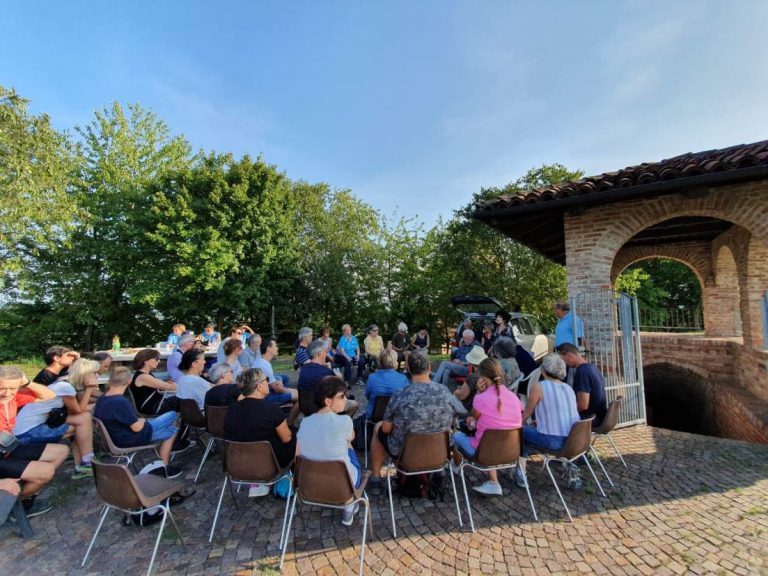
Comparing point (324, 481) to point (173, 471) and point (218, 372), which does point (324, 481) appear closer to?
point (218, 372)

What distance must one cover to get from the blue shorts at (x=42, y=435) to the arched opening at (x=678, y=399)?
1101 centimetres

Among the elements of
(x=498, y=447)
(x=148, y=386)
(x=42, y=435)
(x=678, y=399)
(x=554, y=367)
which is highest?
(x=554, y=367)

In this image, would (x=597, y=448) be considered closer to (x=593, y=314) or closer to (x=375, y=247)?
(x=593, y=314)

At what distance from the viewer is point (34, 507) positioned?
3465mm

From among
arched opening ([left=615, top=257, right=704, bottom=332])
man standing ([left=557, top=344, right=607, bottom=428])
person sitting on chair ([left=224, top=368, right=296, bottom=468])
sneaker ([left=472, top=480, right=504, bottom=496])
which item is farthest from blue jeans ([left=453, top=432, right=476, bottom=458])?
arched opening ([left=615, top=257, right=704, bottom=332])

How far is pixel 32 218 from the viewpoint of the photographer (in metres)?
14.4

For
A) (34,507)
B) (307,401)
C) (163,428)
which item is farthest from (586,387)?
(34,507)

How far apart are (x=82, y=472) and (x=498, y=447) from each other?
4.76m

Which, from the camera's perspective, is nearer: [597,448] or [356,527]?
[356,527]

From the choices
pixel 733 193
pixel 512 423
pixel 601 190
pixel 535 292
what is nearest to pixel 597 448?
pixel 512 423

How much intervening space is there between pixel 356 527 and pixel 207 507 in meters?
1.51

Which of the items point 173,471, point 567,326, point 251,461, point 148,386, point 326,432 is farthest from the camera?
point 567,326

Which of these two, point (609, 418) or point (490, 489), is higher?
point (609, 418)

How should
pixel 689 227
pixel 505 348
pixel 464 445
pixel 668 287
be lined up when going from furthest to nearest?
pixel 668 287 < pixel 689 227 < pixel 505 348 < pixel 464 445
